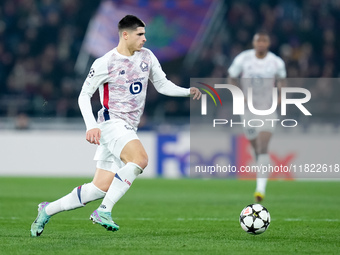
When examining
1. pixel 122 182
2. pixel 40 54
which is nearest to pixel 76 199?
pixel 122 182

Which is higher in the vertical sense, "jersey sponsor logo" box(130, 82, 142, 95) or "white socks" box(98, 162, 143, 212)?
"jersey sponsor logo" box(130, 82, 142, 95)

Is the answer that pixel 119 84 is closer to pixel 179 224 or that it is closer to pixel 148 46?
pixel 179 224

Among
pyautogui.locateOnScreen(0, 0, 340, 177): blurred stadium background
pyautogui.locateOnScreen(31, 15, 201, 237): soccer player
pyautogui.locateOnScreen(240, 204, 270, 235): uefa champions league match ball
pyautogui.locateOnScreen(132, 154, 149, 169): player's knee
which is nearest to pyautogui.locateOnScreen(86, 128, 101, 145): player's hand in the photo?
pyautogui.locateOnScreen(31, 15, 201, 237): soccer player

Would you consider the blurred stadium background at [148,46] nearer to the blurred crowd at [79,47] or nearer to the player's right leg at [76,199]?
the blurred crowd at [79,47]

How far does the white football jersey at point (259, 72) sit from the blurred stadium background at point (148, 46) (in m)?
5.95

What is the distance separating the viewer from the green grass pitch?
5883 mm

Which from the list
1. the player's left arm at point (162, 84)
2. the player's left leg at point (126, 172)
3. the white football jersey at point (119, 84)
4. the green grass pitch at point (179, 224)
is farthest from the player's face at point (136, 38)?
the green grass pitch at point (179, 224)

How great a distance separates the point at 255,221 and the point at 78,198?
63.2 inches

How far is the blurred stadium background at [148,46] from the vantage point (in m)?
17.7

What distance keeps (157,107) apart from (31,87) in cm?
350

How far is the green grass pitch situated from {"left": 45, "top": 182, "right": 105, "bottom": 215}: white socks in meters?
0.26

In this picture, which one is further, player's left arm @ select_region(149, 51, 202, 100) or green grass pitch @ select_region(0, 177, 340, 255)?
player's left arm @ select_region(149, 51, 202, 100)

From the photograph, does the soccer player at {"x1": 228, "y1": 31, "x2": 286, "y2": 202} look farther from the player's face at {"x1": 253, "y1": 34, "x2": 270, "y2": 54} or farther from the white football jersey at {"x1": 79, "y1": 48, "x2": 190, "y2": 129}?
the white football jersey at {"x1": 79, "y1": 48, "x2": 190, "y2": 129}

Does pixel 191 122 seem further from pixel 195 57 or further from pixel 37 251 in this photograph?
pixel 37 251
